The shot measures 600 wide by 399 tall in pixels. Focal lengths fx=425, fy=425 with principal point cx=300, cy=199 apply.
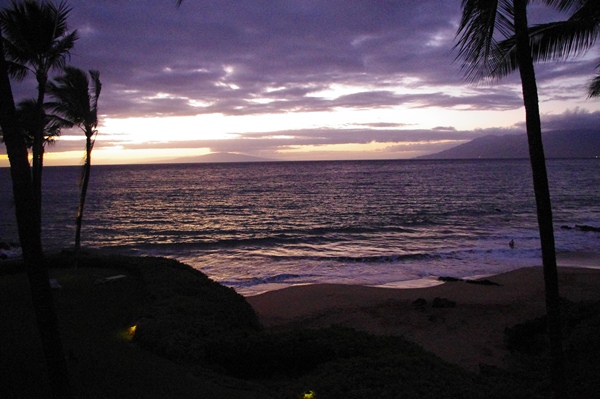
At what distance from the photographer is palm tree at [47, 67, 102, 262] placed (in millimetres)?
13922

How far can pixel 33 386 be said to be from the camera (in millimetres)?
6078

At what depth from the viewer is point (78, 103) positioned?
14.2m

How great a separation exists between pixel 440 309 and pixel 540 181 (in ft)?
32.5

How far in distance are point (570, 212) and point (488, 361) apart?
42.2 metres

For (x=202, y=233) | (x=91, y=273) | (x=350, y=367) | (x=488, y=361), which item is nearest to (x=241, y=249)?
(x=202, y=233)

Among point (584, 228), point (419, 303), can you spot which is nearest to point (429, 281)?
point (419, 303)

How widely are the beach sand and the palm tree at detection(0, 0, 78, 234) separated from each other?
28.7 ft

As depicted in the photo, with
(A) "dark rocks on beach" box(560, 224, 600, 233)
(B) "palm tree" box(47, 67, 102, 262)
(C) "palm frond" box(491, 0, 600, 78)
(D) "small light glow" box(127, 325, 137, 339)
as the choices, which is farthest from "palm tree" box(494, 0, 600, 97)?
(A) "dark rocks on beach" box(560, 224, 600, 233)

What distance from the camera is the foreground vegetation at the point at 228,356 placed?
6457 mm

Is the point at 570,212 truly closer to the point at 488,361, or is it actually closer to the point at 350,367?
the point at 488,361

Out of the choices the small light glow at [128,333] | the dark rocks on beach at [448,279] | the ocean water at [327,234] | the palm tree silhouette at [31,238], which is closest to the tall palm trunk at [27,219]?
the palm tree silhouette at [31,238]

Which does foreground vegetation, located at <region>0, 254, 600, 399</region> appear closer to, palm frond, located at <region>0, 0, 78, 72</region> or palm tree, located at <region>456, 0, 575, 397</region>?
palm tree, located at <region>456, 0, 575, 397</region>

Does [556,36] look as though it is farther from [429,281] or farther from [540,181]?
[429,281]

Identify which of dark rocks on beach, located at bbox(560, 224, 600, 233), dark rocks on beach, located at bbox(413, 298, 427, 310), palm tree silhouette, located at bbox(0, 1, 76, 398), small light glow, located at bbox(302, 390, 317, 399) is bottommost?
dark rocks on beach, located at bbox(560, 224, 600, 233)
